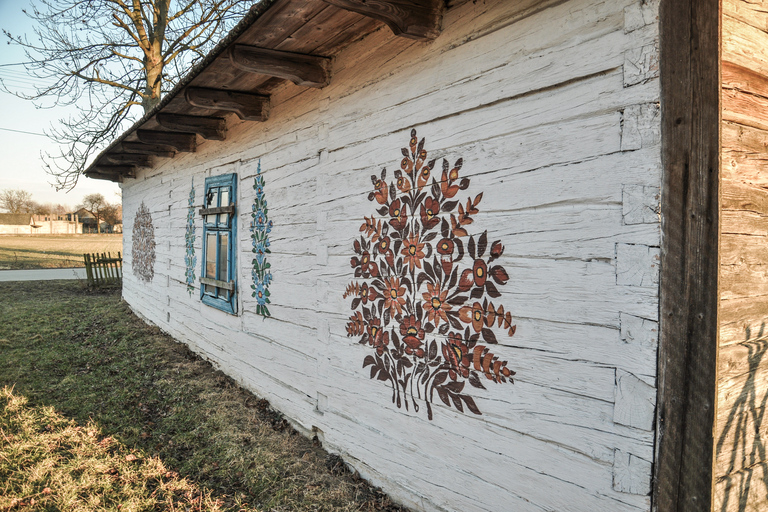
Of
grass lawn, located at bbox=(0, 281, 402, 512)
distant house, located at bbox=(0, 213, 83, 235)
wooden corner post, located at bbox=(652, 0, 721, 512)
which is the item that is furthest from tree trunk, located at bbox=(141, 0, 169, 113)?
distant house, located at bbox=(0, 213, 83, 235)

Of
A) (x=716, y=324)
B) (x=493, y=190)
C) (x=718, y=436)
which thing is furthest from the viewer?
(x=493, y=190)

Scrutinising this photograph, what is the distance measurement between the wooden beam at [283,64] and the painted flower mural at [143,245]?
6.24m

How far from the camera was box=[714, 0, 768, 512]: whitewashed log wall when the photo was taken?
70.6 inches

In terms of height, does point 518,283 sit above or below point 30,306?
above

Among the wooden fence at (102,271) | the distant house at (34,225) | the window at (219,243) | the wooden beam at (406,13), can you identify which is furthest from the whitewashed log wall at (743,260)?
the distant house at (34,225)

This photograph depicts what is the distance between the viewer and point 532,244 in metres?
2.12

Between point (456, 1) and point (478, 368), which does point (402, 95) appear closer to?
point (456, 1)

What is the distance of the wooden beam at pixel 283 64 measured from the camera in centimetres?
311

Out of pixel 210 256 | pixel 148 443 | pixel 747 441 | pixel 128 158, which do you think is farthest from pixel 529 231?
pixel 128 158

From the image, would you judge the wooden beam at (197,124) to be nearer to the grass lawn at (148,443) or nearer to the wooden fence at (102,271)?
the grass lawn at (148,443)

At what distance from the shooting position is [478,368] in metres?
2.34

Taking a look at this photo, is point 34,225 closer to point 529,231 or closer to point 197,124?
point 197,124

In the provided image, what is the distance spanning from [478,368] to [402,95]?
168 centimetres

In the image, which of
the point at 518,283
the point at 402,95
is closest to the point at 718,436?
the point at 518,283
